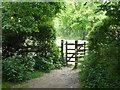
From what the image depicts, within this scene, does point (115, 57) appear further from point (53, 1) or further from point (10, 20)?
point (10, 20)

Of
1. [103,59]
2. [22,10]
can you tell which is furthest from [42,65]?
[103,59]

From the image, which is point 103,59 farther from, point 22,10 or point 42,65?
point 42,65

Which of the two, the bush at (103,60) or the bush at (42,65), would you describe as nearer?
the bush at (103,60)

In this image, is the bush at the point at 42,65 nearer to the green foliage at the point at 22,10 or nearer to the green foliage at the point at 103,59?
the green foliage at the point at 103,59

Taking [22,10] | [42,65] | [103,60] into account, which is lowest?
[42,65]

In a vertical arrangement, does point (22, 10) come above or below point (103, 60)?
above

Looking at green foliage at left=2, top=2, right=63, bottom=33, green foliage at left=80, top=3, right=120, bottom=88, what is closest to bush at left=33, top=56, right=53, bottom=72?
green foliage at left=80, top=3, right=120, bottom=88

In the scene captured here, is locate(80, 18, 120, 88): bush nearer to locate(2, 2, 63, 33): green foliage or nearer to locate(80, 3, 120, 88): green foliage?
locate(80, 3, 120, 88): green foliage

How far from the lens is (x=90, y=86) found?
3.80 meters

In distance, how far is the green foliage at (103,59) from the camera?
3.37 m

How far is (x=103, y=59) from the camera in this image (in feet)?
13.4

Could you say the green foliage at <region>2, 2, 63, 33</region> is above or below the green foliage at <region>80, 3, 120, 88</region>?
above

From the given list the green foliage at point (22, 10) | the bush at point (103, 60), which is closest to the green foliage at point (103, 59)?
the bush at point (103, 60)

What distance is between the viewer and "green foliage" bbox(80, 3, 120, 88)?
3.37 metres
